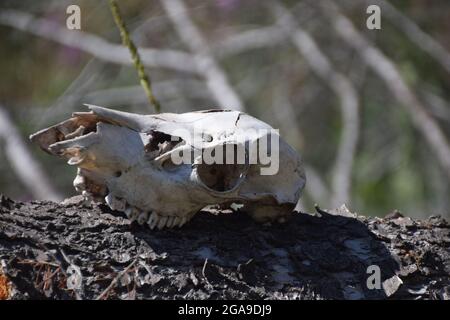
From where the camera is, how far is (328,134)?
228 inches

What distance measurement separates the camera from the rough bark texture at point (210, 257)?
1.49 metres

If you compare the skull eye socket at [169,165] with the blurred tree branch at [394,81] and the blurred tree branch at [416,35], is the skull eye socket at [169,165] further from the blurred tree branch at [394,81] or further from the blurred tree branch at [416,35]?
the blurred tree branch at [416,35]

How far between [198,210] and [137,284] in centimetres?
22

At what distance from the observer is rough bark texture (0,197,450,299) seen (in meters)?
1.49

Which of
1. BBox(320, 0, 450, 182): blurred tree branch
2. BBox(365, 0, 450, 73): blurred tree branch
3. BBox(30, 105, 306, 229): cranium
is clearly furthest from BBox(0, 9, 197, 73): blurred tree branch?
BBox(30, 105, 306, 229): cranium

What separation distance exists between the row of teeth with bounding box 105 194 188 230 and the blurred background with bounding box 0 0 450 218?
7.95 feet

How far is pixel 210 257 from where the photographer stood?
1569mm

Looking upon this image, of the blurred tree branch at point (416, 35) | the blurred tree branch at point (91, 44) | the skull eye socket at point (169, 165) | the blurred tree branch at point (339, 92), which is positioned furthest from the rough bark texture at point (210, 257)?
the blurred tree branch at point (91, 44)

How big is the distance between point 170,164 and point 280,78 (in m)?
3.90

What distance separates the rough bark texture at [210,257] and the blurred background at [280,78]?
2346 mm

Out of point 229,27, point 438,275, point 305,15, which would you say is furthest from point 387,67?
point 438,275

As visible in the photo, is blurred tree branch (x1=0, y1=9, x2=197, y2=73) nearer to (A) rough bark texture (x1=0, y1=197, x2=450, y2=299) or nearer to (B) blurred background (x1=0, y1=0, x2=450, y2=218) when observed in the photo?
(B) blurred background (x1=0, y1=0, x2=450, y2=218)

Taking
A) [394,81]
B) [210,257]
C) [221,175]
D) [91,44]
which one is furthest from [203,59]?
[210,257]

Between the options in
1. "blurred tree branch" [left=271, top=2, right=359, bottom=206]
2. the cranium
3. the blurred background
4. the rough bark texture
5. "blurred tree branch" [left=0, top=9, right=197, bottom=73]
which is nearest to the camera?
the rough bark texture
